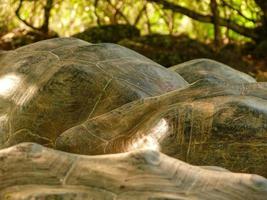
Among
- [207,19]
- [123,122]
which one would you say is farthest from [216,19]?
[123,122]

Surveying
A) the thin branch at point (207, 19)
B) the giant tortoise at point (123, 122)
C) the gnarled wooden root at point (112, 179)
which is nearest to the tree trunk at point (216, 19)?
the thin branch at point (207, 19)

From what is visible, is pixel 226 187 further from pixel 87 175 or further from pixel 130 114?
pixel 130 114

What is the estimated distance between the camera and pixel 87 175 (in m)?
2.22

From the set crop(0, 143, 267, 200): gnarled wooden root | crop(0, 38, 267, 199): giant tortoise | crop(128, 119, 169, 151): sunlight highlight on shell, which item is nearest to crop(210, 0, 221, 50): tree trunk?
crop(0, 38, 267, 199): giant tortoise

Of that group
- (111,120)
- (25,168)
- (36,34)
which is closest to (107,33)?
(36,34)

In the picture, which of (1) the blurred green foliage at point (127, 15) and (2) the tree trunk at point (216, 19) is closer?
(2) the tree trunk at point (216, 19)

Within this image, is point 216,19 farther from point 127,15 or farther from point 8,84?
point 8,84

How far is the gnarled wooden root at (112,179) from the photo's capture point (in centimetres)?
214

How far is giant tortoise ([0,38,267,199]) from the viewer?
2.23 m

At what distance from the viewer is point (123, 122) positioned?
10.9 feet

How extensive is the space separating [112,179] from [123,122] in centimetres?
113

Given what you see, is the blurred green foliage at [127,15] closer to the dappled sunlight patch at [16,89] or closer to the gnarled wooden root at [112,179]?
the dappled sunlight patch at [16,89]

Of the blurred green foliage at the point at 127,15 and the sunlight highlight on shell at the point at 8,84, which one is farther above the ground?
the sunlight highlight on shell at the point at 8,84

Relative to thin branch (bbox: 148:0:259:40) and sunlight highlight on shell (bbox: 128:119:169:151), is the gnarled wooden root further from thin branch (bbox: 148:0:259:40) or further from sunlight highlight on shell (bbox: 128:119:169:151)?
thin branch (bbox: 148:0:259:40)
